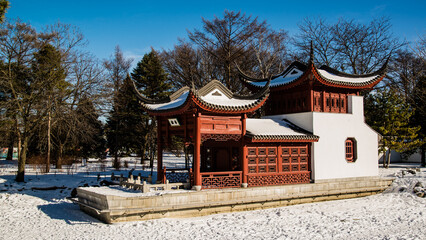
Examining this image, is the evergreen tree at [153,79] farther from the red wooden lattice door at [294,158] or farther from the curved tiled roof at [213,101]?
the red wooden lattice door at [294,158]

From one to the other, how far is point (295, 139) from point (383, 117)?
13111mm

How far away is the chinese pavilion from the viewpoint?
1315cm

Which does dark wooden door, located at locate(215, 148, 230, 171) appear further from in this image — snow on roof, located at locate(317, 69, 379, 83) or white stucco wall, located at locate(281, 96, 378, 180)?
snow on roof, located at locate(317, 69, 379, 83)

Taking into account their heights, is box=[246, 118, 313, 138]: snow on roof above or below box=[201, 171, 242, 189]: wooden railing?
above

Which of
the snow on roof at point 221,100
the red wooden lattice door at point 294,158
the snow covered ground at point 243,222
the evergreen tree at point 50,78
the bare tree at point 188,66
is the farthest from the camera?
the bare tree at point 188,66

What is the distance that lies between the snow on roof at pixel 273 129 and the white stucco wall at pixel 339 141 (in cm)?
52

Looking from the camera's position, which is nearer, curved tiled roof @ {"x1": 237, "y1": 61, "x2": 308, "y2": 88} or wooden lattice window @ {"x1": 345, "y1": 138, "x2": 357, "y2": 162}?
curved tiled roof @ {"x1": 237, "y1": 61, "x2": 308, "y2": 88}

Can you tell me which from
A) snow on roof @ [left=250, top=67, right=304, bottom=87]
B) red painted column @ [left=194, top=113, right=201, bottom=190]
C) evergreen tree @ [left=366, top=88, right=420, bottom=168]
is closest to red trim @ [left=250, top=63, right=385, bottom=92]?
snow on roof @ [left=250, top=67, right=304, bottom=87]

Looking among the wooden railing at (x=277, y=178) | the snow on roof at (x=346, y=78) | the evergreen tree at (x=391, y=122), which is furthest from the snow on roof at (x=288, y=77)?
the evergreen tree at (x=391, y=122)

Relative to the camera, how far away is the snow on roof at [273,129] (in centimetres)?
1427

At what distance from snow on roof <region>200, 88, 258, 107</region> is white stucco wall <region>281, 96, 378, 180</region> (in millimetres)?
3356

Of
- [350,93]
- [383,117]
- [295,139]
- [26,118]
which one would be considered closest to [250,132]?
[295,139]

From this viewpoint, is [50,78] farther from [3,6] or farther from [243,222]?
[243,222]

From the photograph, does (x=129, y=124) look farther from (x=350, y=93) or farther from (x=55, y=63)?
(x=350, y=93)
